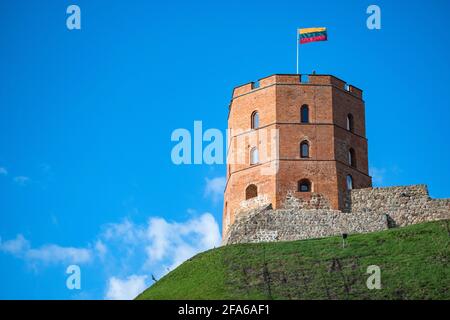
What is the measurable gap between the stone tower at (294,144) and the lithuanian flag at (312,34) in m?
2.50

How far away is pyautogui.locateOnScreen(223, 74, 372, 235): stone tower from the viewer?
56.6 m

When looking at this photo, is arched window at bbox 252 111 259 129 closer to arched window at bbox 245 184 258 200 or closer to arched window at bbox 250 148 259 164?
arched window at bbox 250 148 259 164

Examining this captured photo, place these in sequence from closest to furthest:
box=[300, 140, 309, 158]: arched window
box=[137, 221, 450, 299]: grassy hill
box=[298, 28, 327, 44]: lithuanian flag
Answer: box=[137, 221, 450, 299]: grassy hill, box=[300, 140, 309, 158]: arched window, box=[298, 28, 327, 44]: lithuanian flag

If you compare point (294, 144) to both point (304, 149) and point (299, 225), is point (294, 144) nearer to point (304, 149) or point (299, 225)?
point (304, 149)

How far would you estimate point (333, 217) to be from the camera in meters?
55.4

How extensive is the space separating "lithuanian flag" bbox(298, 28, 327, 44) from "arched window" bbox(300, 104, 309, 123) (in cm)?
425

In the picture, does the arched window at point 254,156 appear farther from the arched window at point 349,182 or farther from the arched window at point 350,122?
the arched window at point 350,122

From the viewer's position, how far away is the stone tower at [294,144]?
186 ft

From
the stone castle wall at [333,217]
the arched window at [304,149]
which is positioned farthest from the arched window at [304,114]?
the stone castle wall at [333,217]

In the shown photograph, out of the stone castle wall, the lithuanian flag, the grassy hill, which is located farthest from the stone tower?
the grassy hill

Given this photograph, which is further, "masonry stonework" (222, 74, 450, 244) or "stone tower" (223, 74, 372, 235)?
"stone tower" (223, 74, 372, 235)

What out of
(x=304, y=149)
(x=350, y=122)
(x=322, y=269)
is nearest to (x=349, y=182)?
(x=304, y=149)
